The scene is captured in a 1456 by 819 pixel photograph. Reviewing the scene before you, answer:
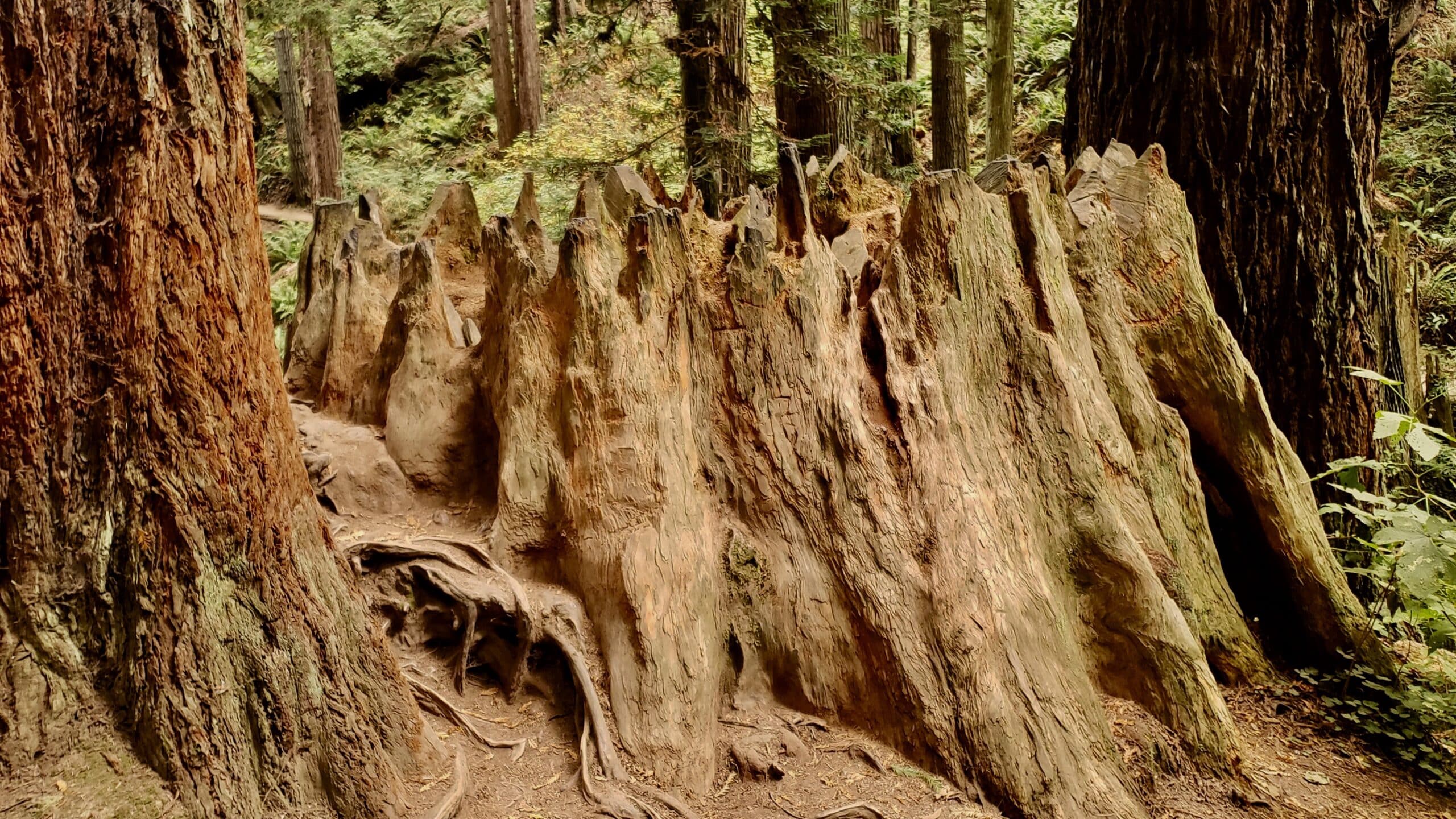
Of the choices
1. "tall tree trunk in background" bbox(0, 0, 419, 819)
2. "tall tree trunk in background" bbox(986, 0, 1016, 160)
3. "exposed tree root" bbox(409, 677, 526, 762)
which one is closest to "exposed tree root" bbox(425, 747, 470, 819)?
"exposed tree root" bbox(409, 677, 526, 762)

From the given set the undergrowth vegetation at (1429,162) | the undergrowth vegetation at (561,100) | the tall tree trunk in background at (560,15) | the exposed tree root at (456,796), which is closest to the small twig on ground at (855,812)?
the exposed tree root at (456,796)

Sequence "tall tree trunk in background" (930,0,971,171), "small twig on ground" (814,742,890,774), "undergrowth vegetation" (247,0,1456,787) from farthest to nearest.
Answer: "tall tree trunk in background" (930,0,971,171) < "undergrowth vegetation" (247,0,1456,787) < "small twig on ground" (814,742,890,774)

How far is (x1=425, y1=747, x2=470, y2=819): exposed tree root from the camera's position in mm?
2778

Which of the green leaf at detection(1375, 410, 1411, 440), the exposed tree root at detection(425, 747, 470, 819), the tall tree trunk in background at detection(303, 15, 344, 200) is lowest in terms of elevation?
the exposed tree root at detection(425, 747, 470, 819)

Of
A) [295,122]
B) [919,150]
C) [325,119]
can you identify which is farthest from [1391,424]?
[295,122]

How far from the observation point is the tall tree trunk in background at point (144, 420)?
231 cm

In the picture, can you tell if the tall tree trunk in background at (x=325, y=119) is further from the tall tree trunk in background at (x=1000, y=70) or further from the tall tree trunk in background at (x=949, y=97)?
the tall tree trunk in background at (x=1000, y=70)

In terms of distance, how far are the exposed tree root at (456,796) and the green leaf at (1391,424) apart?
365 centimetres

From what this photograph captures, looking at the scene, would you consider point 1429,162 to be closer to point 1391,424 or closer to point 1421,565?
point 1391,424

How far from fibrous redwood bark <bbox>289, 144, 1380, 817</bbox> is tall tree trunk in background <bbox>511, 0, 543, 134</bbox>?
13323mm

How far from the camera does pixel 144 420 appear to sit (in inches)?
94.7

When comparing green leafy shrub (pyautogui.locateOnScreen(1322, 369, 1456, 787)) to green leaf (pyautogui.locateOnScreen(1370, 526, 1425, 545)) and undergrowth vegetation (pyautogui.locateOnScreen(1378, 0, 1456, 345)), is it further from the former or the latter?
undergrowth vegetation (pyautogui.locateOnScreen(1378, 0, 1456, 345))

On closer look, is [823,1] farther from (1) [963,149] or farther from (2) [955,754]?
(2) [955,754]

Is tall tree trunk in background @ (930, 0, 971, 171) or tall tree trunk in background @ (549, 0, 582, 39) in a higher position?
tall tree trunk in background @ (549, 0, 582, 39)
